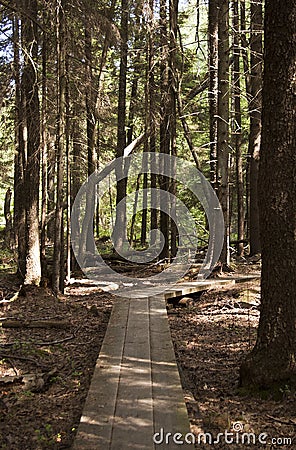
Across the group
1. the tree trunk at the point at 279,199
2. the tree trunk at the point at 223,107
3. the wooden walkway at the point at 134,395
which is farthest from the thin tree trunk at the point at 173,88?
the wooden walkway at the point at 134,395

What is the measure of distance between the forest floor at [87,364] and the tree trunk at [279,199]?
16.7 inches

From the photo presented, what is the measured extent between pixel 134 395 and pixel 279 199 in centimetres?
255

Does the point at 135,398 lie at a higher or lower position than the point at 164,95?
lower

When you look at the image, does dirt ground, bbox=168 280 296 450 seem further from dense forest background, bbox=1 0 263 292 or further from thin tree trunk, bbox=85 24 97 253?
thin tree trunk, bbox=85 24 97 253

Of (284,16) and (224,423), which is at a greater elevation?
(284,16)

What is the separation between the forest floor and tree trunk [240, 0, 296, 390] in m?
0.42

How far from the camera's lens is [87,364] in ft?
23.3

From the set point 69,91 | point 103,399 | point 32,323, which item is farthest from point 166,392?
point 69,91

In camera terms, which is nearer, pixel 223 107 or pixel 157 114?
pixel 223 107

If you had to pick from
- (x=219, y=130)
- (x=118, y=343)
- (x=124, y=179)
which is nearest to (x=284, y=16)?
(x=118, y=343)

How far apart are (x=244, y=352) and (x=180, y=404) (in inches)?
114

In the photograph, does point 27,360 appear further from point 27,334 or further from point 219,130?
point 219,130

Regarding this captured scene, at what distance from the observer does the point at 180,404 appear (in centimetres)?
472

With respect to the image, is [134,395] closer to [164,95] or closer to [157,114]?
[157,114]
